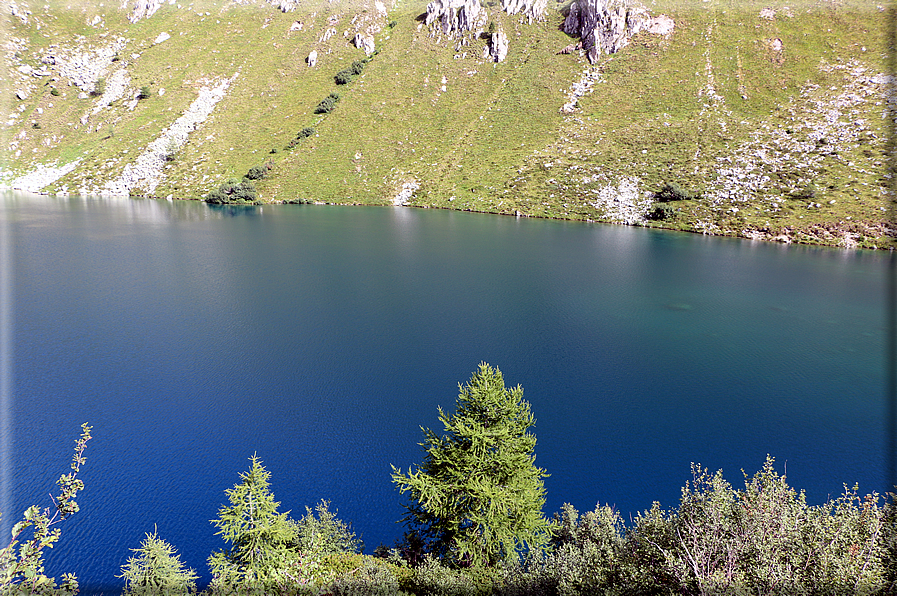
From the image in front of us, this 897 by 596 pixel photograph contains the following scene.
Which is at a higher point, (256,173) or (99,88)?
(99,88)

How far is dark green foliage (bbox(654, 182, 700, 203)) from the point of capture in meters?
95.9

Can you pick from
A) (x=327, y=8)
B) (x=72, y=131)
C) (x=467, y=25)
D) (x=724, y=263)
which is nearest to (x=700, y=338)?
(x=724, y=263)

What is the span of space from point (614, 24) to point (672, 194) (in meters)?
87.7

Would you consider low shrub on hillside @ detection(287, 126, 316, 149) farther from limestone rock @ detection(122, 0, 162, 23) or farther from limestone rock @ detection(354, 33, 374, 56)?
limestone rock @ detection(122, 0, 162, 23)

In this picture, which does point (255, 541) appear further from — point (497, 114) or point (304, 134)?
point (304, 134)

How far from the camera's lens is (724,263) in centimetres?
6794

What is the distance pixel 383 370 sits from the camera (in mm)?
33531

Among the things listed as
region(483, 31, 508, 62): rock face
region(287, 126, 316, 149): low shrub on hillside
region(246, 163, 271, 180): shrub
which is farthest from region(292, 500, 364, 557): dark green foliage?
region(483, 31, 508, 62): rock face

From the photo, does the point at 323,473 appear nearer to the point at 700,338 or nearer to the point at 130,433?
the point at 130,433

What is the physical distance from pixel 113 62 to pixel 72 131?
44.8 m

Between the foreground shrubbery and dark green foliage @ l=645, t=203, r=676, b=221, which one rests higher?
dark green foliage @ l=645, t=203, r=676, b=221

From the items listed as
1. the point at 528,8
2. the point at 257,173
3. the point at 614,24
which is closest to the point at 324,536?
the point at 257,173

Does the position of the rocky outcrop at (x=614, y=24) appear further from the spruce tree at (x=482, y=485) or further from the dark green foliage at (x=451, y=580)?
the dark green foliage at (x=451, y=580)

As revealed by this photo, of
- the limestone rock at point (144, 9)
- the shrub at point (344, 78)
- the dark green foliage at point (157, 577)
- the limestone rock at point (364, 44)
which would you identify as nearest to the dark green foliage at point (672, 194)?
the dark green foliage at point (157, 577)
